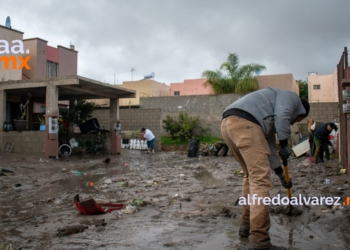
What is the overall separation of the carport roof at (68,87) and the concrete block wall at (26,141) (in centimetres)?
197

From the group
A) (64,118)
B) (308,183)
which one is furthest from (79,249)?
(64,118)

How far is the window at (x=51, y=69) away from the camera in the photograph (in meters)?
23.5

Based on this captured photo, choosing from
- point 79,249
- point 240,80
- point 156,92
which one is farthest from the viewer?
point 156,92

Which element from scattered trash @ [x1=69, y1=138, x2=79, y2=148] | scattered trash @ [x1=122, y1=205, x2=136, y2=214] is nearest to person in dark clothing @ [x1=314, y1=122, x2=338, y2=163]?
scattered trash @ [x1=122, y1=205, x2=136, y2=214]

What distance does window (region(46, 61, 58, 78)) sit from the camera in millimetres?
23469

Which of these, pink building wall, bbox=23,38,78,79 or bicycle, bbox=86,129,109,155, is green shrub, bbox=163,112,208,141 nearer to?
bicycle, bbox=86,129,109,155

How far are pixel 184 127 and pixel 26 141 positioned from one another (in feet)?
34.5

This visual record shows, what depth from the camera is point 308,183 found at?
272 inches

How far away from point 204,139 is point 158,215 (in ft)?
59.3

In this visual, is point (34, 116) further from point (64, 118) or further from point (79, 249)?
point (79, 249)

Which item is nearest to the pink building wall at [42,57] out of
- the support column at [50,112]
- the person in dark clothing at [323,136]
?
the support column at [50,112]

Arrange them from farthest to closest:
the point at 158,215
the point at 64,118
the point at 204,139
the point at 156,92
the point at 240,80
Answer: the point at 156,92, the point at 240,80, the point at 204,139, the point at 64,118, the point at 158,215

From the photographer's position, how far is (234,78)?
24172mm

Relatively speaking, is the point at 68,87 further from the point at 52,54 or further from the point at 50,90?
the point at 52,54
